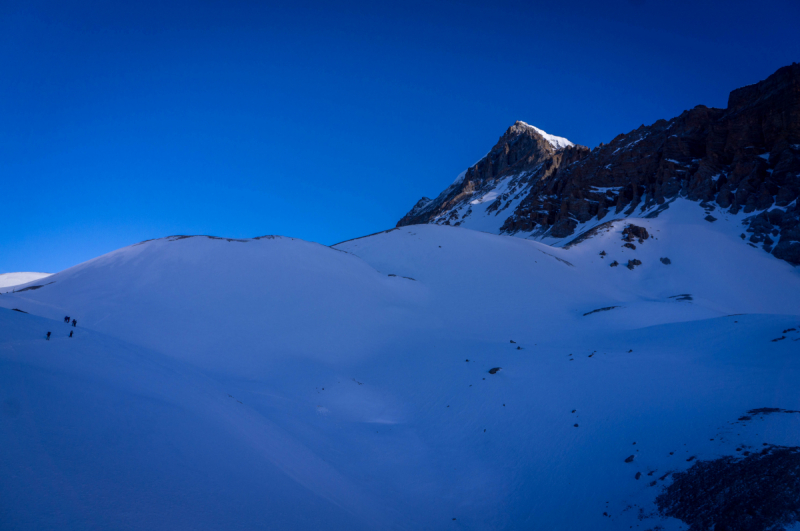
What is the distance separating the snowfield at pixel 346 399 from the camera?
5129 millimetres

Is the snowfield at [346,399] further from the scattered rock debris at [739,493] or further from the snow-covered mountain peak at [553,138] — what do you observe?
the snow-covered mountain peak at [553,138]

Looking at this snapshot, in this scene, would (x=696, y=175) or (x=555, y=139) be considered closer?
(x=696, y=175)

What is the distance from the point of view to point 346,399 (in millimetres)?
12914

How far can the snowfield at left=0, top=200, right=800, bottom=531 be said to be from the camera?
202 inches

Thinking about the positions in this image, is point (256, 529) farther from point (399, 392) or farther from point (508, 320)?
point (508, 320)

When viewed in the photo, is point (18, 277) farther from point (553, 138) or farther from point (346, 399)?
point (553, 138)

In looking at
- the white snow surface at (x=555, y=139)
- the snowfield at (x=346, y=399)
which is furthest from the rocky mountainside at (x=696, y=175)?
the snowfield at (x=346, y=399)

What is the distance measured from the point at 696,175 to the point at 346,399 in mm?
61063

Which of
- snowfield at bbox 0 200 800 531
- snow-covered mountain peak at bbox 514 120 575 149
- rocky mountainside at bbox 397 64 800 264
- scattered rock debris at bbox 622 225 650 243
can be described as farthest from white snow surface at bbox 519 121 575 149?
snowfield at bbox 0 200 800 531

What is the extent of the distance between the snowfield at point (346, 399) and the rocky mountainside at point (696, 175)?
35.5 metres

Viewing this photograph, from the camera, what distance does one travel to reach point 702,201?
1948 inches

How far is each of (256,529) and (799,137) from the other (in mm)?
70243

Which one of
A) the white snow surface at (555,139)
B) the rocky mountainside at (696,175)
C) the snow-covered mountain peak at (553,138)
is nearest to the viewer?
the rocky mountainside at (696,175)

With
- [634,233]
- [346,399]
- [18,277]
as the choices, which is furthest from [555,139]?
[18,277]
